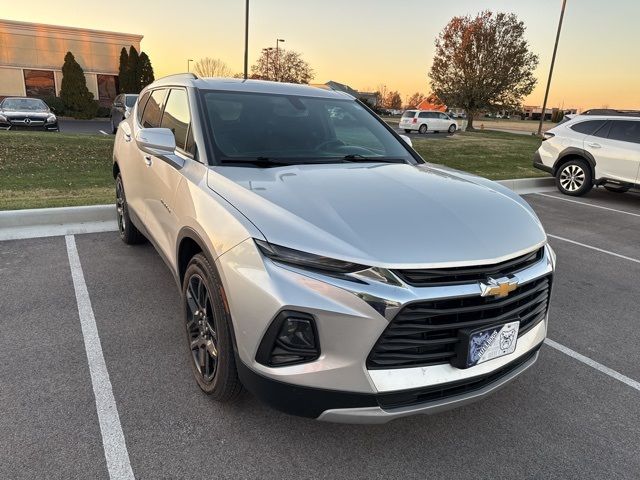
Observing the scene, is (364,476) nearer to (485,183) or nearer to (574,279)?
(485,183)

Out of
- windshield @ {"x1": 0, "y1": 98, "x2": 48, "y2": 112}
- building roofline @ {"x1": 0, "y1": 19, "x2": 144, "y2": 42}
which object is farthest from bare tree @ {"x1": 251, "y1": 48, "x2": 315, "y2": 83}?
windshield @ {"x1": 0, "y1": 98, "x2": 48, "y2": 112}

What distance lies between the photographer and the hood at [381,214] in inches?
80.0

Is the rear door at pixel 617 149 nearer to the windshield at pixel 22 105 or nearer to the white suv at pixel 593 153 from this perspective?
the white suv at pixel 593 153

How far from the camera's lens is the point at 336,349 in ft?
6.41

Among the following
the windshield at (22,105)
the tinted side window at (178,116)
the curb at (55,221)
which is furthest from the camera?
the windshield at (22,105)

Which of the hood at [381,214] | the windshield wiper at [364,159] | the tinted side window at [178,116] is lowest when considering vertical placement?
the hood at [381,214]

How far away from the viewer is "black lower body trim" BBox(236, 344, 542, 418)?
6.53 ft

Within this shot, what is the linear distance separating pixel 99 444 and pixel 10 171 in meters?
7.89

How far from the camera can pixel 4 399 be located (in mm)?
2650

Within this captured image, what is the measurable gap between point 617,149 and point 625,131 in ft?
1.37

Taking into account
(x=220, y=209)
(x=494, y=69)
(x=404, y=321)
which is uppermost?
(x=494, y=69)

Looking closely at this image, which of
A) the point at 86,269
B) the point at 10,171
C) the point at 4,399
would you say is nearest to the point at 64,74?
the point at 10,171

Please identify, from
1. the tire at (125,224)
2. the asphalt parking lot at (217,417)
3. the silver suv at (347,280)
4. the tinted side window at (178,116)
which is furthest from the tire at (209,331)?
the tire at (125,224)

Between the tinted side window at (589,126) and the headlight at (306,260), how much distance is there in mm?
10113
